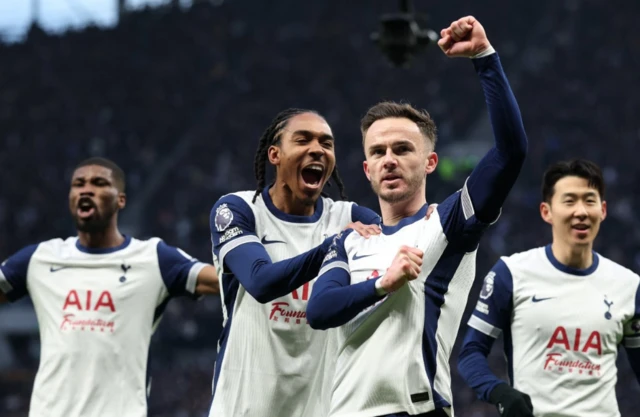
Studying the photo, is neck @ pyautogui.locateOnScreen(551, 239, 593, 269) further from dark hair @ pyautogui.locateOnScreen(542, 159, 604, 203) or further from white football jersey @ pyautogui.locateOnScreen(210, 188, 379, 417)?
white football jersey @ pyautogui.locateOnScreen(210, 188, 379, 417)

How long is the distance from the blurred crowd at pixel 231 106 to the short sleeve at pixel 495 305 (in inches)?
453

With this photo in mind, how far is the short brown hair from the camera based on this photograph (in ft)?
12.7

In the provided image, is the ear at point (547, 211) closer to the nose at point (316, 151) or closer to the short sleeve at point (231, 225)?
the nose at point (316, 151)

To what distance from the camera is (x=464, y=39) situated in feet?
11.3

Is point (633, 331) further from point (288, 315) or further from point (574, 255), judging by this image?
point (288, 315)

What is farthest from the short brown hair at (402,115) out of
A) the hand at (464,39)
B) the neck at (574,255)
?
the neck at (574,255)

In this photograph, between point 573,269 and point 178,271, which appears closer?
point 573,269

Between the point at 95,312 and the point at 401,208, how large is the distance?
8.83 ft

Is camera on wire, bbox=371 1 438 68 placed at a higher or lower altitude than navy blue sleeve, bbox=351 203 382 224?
higher

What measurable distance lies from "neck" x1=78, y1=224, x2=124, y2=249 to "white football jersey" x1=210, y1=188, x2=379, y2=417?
172 centimetres

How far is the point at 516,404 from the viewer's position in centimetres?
454

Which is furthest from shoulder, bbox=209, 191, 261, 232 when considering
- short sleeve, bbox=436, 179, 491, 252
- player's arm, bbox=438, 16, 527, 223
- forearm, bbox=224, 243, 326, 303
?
player's arm, bbox=438, 16, 527, 223

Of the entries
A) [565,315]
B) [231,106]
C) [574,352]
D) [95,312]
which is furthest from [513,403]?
[231,106]

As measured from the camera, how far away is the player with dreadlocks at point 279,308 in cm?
446
